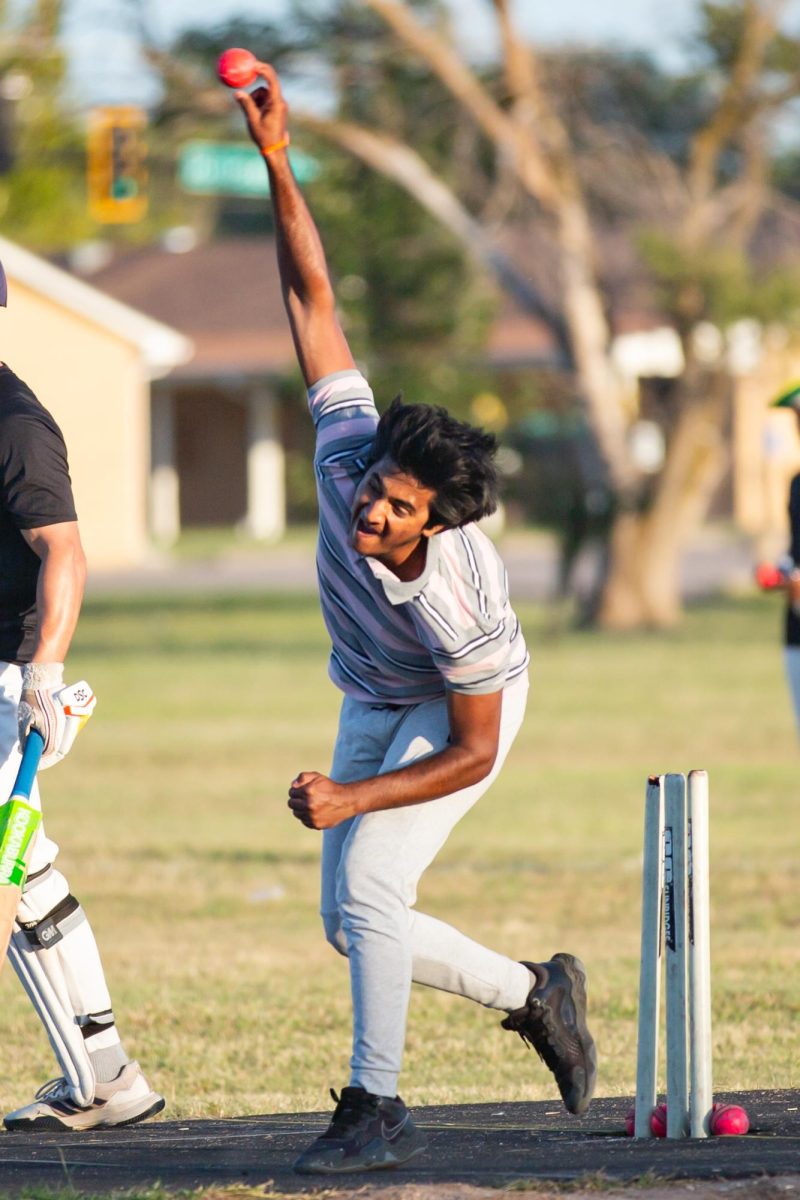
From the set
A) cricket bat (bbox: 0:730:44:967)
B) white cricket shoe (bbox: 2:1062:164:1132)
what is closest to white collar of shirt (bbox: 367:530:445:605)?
cricket bat (bbox: 0:730:44:967)

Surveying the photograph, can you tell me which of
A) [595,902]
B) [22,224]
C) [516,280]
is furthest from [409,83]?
[595,902]

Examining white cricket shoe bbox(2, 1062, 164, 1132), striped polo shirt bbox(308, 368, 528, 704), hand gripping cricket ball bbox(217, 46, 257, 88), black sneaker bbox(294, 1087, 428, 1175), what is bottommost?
white cricket shoe bbox(2, 1062, 164, 1132)

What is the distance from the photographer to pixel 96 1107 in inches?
220

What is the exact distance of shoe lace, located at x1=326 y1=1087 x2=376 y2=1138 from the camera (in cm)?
462

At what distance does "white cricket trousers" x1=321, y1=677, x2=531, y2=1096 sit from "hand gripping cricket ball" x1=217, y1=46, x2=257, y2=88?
1555mm

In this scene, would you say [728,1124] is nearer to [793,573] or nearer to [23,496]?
[23,496]

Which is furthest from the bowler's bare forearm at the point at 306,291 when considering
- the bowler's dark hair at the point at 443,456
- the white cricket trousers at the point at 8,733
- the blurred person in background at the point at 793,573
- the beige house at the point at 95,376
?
the beige house at the point at 95,376

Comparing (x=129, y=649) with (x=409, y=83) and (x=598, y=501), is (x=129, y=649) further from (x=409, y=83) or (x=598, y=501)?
(x=409, y=83)

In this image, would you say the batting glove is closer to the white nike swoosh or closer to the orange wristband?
the white nike swoosh

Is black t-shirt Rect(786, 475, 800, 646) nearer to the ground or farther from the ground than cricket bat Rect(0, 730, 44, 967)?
farther from the ground

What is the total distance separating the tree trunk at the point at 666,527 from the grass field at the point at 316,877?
13.3 ft

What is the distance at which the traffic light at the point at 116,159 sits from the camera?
75.9ft

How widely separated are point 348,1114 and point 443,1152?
0.32 metres

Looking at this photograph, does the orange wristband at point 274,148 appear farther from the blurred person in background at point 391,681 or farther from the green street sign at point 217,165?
the green street sign at point 217,165
